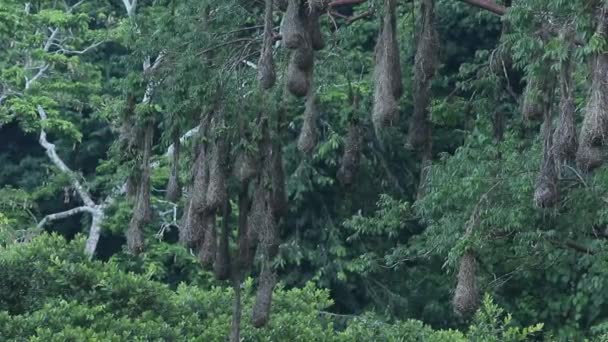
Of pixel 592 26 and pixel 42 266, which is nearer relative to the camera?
pixel 592 26

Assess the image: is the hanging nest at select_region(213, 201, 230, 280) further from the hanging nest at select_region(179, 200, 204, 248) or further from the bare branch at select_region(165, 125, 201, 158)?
the bare branch at select_region(165, 125, 201, 158)

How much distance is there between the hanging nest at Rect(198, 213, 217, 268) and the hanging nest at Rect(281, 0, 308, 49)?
199 centimetres

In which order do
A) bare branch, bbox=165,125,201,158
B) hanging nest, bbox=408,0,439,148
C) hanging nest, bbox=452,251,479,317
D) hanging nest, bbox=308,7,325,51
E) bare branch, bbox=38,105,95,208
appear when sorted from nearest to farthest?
hanging nest, bbox=308,7,325,51, hanging nest, bbox=452,251,479,317, hanging nest, bbox=408,0,439,148, bare branch, bbox=165,125,201,158, bare branch, bbox=38,105,95,208

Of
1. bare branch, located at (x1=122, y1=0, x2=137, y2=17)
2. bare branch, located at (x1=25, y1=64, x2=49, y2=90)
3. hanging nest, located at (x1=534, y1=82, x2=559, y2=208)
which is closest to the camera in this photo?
hanging nest, located at (x1=534, y1=82, x2=559, y2=208)

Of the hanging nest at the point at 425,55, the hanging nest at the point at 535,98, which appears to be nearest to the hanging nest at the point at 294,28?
the hanging nest at the point at 425,55

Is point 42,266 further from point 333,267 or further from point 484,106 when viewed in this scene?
point 333,267

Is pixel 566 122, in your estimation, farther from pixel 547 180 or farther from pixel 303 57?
pixel 303 57

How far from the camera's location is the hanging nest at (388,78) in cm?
1048

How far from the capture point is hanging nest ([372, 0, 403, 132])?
413 inches

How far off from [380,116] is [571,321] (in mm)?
9363

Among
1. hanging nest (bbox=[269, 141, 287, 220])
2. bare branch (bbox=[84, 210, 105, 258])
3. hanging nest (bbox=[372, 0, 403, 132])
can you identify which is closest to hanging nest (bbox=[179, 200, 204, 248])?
hanging nest (bbox=[269, 141, 287, 220])

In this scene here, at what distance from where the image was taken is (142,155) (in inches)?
492

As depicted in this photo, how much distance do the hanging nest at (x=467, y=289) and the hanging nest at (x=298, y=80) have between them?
2.05 m

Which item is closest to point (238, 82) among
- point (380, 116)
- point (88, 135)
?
point (380, 116)
